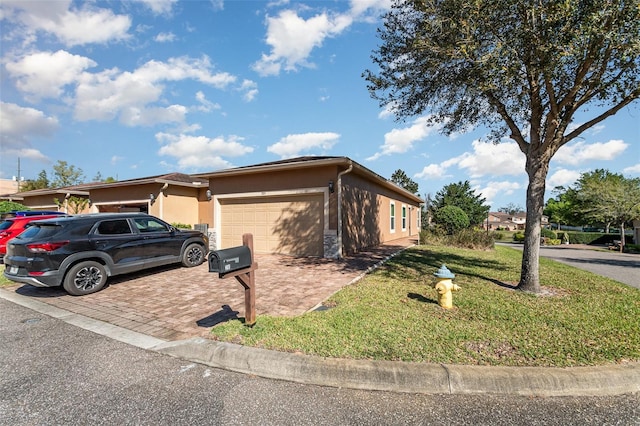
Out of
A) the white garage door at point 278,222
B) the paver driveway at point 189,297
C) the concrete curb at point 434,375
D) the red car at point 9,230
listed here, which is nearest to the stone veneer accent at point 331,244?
the white garage door at point 278,222

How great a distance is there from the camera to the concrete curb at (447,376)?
275 centimetres

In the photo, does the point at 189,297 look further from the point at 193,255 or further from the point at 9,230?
the point at 9,230

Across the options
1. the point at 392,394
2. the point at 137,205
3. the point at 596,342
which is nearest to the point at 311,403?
the point at 392,394

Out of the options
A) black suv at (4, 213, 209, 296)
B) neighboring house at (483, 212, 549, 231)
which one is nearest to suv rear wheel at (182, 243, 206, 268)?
black suv at (4, 213, 209, 296)

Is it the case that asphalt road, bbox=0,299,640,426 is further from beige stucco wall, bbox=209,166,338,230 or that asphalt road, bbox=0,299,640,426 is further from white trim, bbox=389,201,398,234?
white trim, bbox=389,201,398,234

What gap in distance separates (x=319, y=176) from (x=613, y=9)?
23.8 feet

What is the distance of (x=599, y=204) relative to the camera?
26.7 m

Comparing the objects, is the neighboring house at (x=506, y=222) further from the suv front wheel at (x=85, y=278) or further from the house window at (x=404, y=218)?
the suv front wheel at (x=85, y=278)

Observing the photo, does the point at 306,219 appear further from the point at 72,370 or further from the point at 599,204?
the point at 599,204

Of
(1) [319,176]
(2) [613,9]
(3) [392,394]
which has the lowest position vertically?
(3) [392,394]

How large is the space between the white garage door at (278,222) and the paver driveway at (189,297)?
2063 millimetres

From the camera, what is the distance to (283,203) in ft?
35.4

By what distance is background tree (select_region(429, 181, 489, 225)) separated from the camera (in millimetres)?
31594

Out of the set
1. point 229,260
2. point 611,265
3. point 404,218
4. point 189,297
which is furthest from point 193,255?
point 611,265
